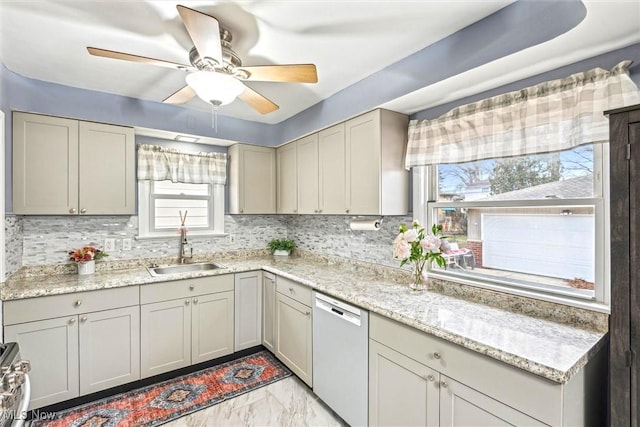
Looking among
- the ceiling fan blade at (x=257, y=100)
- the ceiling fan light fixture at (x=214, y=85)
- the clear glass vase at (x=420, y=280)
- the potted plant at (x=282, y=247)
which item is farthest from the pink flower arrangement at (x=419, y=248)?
the potted plant at (x=282, y=247)

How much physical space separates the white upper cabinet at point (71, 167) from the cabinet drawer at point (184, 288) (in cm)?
73

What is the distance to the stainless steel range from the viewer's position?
1103 mm

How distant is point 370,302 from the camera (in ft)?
6.15

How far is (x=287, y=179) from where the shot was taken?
11.2 feet

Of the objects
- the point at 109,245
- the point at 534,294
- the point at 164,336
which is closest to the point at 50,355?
the point at 164,336

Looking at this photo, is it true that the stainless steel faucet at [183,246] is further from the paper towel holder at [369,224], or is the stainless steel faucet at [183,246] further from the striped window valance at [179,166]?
the paper towel holder at [369,224]

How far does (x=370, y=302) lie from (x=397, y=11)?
161cm

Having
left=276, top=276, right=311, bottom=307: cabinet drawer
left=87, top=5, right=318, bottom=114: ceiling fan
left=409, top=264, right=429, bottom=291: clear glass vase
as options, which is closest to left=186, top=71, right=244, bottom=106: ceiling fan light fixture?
left=87, top=5, right=318, bottom=114: ceiling fan

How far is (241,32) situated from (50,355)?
8.38ft

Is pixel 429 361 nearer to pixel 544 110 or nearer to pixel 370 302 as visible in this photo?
pixel 370 302

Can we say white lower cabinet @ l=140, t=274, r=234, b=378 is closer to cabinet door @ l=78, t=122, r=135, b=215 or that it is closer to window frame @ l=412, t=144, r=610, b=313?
cabinet door @ l=78, t=122, r=135, b=215

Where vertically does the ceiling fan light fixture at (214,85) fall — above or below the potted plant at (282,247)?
above

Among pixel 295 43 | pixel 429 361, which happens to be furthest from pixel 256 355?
pixel 295 43

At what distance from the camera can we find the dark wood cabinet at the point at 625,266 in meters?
1.12
